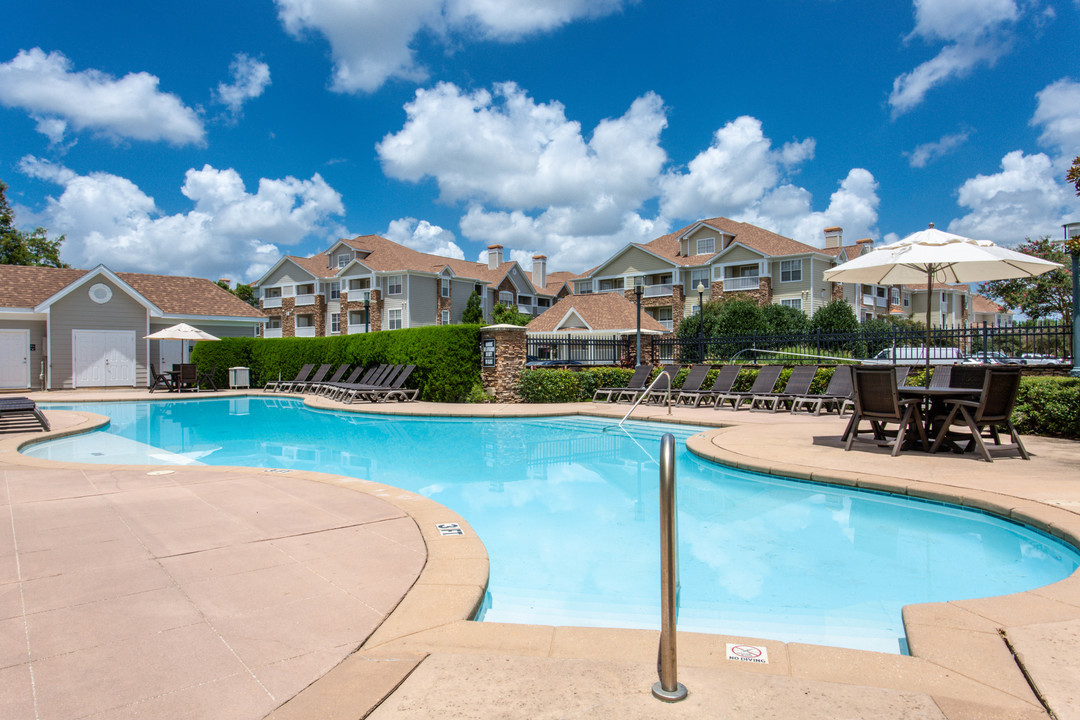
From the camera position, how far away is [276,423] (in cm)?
1383

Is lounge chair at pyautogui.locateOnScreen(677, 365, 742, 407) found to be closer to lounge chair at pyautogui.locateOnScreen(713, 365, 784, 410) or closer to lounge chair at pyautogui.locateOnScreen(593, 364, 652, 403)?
lounge chair at pyautogui.locateOnScreen(713, 365, 784, 410)

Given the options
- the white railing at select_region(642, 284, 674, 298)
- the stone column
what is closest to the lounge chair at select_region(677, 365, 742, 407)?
the stone column

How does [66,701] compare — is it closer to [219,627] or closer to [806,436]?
[219,627]

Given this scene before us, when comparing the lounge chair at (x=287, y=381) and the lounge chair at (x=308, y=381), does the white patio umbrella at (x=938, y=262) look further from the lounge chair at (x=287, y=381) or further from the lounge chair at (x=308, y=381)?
the lounge chair at (x=287, y=381)

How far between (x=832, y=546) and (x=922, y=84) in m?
17.7

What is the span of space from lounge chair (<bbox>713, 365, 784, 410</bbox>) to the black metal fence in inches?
64.7

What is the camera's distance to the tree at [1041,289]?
34.4 metres

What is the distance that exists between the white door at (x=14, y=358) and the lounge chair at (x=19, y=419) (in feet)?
48.5

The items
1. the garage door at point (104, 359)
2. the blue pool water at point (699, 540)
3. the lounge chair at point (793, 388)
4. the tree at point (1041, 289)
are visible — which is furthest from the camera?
the tree at point (1041, 289)

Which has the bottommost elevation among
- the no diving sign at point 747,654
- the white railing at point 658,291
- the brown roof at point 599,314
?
the no diving sign at point 747,654

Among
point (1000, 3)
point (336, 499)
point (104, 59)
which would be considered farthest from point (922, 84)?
point (104, 59)

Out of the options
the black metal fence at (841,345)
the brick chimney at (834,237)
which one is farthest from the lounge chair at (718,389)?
the brick chimney at (834,237)

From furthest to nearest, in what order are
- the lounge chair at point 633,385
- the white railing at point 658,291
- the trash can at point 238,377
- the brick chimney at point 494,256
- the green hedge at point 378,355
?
1. the brick chimney at point 494,256
2. the white railing at point 658,291
3. the trash can at point 238,377
4. the green hedge at point 378,355
5. the lounge chair at point 633,385

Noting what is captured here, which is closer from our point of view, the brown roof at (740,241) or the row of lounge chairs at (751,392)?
the row of lounge chairs at (751,392)
